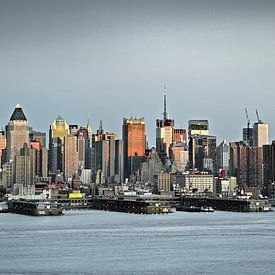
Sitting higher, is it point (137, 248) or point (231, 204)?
point (231, 204)

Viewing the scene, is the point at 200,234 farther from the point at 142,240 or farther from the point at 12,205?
the point at 12,205

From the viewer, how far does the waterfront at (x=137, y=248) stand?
6462 centimetres

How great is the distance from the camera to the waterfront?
6462cm

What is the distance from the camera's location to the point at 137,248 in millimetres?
78750

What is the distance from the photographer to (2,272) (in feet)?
204

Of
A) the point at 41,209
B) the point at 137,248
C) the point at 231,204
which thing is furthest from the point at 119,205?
the point at 137,248

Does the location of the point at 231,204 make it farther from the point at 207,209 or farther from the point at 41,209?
the point at 41,209

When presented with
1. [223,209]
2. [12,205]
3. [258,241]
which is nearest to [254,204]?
[223,209]

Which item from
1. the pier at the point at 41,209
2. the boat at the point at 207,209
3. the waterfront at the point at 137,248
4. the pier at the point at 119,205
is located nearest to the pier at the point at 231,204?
the boat at the point at 207,209

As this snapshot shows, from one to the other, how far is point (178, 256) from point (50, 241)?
56.3 feet

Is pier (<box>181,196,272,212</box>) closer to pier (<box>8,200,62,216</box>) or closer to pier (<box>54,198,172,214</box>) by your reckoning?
pier (<box>54,198,172,214</box>)

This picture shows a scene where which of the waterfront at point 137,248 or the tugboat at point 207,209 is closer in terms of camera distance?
the waterfront at point 137,248

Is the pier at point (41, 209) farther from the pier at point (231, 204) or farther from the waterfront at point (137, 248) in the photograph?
the pier at point (231, 204)

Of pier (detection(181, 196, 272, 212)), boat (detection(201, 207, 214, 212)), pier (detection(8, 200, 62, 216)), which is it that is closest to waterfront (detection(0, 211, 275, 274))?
pier (detection(8, 200, 62, 216))
